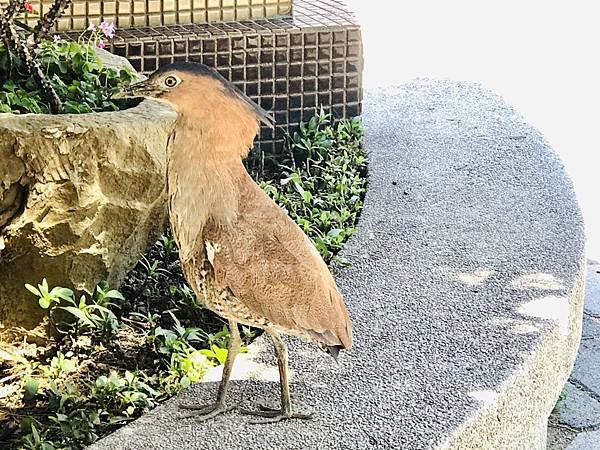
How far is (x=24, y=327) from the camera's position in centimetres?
372

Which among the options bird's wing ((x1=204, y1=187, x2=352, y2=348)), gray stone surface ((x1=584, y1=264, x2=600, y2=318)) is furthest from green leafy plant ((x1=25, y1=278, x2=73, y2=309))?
gray stone surface ((x1=584, y1=264, x2=600, y2=318))

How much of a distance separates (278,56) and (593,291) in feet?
6.28

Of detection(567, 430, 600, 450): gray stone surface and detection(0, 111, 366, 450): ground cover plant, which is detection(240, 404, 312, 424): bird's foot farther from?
detection(567, 430, 600, 450): gray stone surface

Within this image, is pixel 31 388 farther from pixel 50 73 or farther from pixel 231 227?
pixel 50 73

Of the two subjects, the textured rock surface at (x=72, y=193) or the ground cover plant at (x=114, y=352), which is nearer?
the ground cover plant at (x=114, y=352)

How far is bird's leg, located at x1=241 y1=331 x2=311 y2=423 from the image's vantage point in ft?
10.2

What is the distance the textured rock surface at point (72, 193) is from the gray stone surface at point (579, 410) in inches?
73.8

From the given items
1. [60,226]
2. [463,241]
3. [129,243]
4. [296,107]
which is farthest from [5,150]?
[296,107]

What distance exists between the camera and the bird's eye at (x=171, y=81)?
2.90 metres

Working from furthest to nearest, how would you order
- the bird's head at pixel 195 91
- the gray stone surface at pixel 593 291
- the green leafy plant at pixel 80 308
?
the gray stone surface at pixel 593 291 < the green leafy plant at pixel 80 308 < the bird's head at pixel 195 91

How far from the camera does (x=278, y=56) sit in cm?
527

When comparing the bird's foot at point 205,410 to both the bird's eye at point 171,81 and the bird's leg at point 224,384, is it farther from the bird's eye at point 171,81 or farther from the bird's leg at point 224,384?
the bird's eye at point 171,81

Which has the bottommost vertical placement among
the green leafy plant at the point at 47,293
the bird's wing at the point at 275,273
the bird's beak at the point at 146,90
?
the green leafy plant at the point at 47,293

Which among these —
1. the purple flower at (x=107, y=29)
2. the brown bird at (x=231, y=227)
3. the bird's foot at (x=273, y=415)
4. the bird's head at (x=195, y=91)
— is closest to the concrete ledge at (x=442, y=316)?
the bird's foot at (x=273, y=415)
